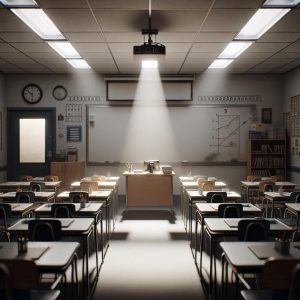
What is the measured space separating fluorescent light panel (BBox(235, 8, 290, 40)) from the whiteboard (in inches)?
147

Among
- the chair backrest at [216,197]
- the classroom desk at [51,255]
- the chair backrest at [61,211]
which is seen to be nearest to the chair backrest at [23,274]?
the classroom desk at [51,255]

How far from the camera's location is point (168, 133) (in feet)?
33.7

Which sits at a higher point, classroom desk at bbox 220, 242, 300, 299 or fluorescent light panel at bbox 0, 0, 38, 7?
fluorescent light panel at bbox 0, 0, 38, 7

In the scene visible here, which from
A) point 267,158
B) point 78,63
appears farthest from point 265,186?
point 78,63

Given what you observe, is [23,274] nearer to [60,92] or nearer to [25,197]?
[25,197]

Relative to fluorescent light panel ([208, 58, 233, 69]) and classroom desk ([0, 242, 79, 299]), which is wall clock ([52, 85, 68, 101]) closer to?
fluorescent light panel ([208, 58, 233, 69])

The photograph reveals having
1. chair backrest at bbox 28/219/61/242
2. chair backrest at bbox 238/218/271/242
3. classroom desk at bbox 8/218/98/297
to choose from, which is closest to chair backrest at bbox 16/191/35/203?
classroom desk at bbox 8/218/98/297

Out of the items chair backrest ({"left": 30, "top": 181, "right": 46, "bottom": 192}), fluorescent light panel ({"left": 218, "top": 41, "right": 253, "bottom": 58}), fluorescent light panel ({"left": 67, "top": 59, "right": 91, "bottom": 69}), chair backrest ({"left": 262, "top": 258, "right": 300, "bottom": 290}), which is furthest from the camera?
fluorescent light panel ({"left": 67, "top": 59, "right": 91, "bottom": 69})

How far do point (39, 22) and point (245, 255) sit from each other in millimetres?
4620

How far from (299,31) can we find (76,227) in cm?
457

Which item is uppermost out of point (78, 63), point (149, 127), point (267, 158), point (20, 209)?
point (78, 63)

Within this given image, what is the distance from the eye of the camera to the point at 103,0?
4.66 m

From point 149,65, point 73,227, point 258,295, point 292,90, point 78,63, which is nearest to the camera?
point 258,295

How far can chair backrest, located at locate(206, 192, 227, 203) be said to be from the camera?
5430mm
